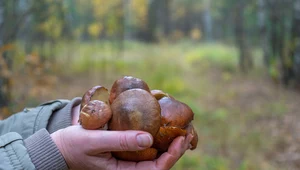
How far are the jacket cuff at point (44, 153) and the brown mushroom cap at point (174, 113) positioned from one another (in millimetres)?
421

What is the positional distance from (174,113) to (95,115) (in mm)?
313

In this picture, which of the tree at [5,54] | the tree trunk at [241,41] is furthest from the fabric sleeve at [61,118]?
the tree trunk at [241,41]

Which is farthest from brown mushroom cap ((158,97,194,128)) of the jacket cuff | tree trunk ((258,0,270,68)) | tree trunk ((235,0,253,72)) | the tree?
tree trunk ((235,0,253,72))

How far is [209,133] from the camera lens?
16.2 ft

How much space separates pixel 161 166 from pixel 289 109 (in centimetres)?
489

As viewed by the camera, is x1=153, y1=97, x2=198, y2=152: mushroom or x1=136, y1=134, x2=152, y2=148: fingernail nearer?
x1=136, y1=134, x2=152, y2=148: fingernail

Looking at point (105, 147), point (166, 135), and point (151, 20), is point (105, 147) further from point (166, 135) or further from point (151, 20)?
point (151, 20)

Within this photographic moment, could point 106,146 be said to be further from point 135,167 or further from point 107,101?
point 107,101

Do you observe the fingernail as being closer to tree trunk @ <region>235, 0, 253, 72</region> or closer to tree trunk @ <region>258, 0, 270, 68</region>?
tree trunk @ <region>258, 0, 270, 68</region>

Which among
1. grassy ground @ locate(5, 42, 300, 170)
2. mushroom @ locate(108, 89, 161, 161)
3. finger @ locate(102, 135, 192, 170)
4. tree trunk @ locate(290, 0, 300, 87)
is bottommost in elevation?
grassy ground @ locate(5, 42, 300, 170)

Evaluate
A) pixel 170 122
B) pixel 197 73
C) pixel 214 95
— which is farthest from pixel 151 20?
pixel 170 122

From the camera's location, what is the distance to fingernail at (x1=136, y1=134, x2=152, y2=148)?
1.27 metres

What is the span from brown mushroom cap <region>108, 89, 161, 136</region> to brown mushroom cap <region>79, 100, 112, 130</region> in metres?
0.03

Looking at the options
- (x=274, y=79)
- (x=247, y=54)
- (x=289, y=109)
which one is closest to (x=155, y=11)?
(x=247, y=54)
